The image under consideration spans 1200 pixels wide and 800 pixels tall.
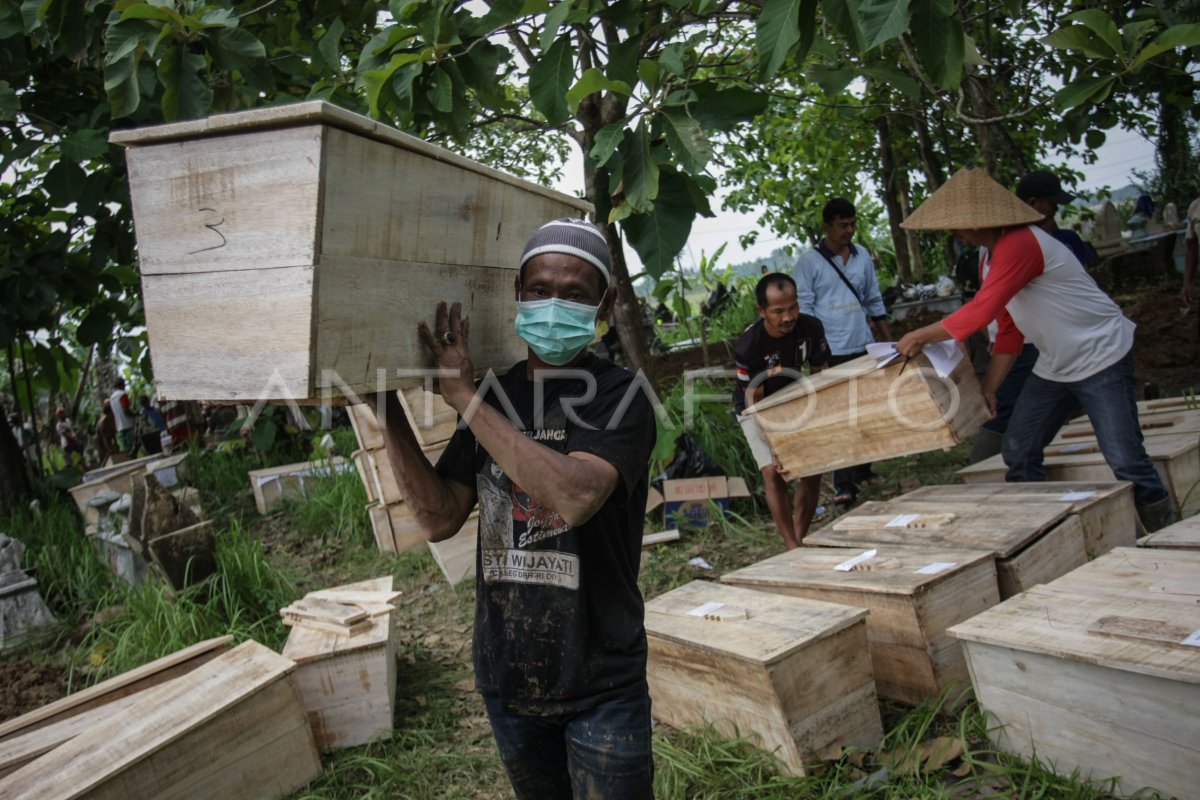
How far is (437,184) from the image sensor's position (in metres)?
1.90

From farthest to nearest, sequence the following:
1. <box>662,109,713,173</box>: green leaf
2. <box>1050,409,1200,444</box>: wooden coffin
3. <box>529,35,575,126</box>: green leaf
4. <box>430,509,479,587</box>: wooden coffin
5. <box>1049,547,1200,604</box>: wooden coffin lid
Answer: <box>430,509,479,587</box>: wooden coffin
<box>1050,409,1200,444</box>: wooden coffin
<box>1049,547,1200,604</box>: wooden coffin lid
<box>529,35,575,126</box>: green leaf
<box>662,109,713,173</box>: green leaf

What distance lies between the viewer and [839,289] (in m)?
5.71

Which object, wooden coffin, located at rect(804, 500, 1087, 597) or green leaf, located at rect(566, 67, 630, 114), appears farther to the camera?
wooden coffin, located at rect(804, 500, 1087, 597)

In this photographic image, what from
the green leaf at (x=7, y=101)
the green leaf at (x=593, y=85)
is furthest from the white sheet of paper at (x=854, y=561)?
the green leaf at (x=7, y=101)

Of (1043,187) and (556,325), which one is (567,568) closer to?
(556,325)

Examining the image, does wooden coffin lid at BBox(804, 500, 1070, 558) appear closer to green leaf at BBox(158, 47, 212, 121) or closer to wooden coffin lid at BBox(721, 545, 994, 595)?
wooden coffin lid at BBox(721, 545, 994, 595)

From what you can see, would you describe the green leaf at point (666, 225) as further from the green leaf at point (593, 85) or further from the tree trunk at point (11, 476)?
the tree trunk at point (11, 476)

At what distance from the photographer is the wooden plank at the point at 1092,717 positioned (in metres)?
2.31

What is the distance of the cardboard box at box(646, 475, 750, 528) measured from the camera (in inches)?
223

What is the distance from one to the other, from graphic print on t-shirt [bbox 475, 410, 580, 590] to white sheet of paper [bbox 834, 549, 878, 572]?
197 cm

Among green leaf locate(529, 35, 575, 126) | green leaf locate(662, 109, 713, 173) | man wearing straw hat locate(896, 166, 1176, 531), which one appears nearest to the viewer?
green leaf locate(662, 109, 713, 173)

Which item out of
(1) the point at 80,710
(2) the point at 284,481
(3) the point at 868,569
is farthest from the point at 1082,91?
(2) the point at 284,481

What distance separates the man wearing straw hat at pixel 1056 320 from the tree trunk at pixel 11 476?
7605mm

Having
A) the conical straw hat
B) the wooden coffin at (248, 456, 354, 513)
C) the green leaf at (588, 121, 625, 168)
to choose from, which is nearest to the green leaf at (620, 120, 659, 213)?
the green leaf at (588, 121, 625, 168)
